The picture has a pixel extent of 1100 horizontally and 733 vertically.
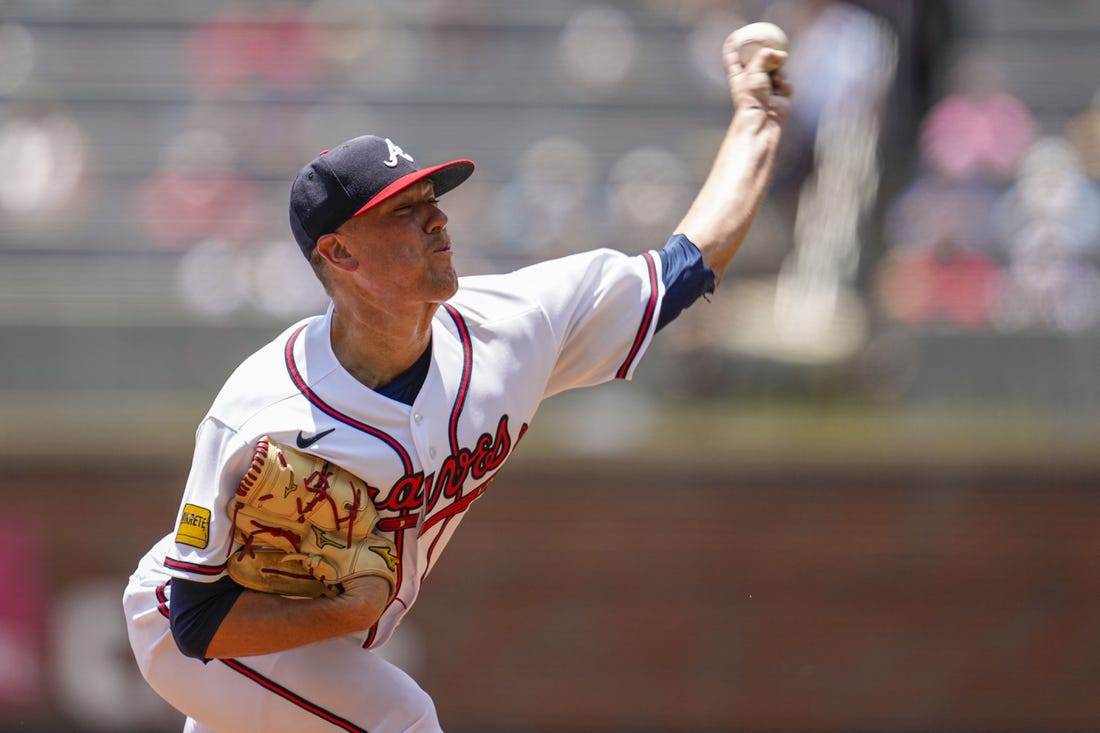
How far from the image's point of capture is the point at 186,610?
2881 mm

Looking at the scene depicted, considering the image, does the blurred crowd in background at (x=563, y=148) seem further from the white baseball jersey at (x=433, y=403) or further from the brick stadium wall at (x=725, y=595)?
the white baseball jersey at (x=433, y=403)

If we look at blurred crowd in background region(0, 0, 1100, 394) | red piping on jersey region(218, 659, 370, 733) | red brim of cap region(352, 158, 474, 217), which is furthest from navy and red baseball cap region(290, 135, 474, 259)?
blurred crowd in background region(0, 0, 1100, 394)

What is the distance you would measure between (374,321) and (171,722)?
200 inches

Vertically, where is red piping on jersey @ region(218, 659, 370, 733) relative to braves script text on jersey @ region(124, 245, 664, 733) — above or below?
below

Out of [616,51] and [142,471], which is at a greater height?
[616,51]

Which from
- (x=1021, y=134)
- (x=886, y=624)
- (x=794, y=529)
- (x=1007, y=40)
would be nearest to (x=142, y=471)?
(x=794, y=529)

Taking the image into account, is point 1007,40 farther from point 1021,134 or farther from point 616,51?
point 616,51

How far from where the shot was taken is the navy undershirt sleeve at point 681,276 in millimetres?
3311

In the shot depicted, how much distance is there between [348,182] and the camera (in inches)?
114

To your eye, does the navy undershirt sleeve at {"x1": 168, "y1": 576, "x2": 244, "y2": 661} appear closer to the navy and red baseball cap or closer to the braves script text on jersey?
the braves script text on jersey

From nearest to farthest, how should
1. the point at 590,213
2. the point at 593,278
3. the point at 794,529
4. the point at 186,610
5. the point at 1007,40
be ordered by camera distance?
the point at 186,610 < the point at 593,278 < the point at 794,529 < the point at 590,213 < the point at 1007,40

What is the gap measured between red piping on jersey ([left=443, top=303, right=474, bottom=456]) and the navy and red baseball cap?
372 millimetres

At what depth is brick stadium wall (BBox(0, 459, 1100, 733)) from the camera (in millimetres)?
7164

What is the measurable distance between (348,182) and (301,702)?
1.09 meters
